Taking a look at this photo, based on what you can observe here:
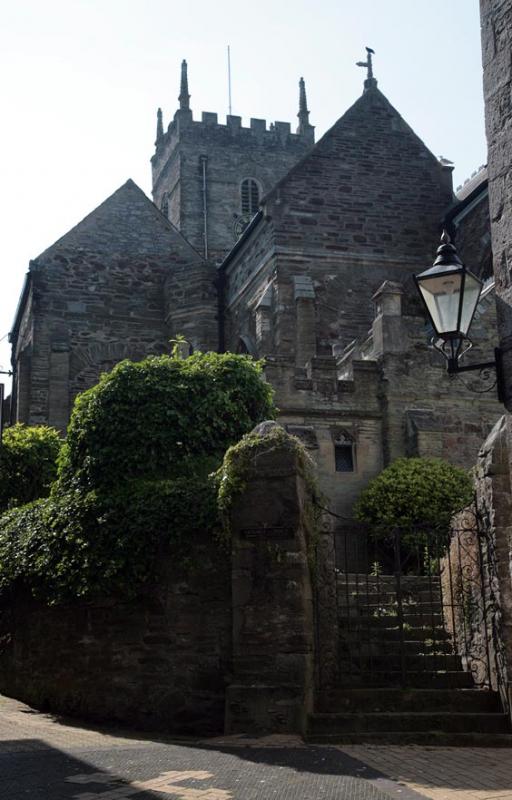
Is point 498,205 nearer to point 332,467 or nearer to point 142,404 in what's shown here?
point 142,404

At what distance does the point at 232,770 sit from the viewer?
26.8 feet

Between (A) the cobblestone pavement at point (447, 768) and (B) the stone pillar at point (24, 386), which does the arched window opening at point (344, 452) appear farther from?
(B) the stone pillar at point (24, 386)

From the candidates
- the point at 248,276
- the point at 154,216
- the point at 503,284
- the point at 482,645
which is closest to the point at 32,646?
the point at 482,645

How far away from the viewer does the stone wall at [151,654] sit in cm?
1059

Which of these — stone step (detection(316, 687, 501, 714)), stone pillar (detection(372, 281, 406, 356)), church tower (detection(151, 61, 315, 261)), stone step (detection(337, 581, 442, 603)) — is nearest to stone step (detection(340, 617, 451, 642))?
stone step (detection(337, 581, 442, 603))

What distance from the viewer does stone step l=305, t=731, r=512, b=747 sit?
959 cm

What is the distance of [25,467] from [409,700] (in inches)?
340

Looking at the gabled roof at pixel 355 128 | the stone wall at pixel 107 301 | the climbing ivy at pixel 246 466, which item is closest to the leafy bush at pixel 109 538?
the climbing ivy at pixel 246 466

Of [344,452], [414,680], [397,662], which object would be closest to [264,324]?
[344,452]

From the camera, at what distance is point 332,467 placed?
18.9m

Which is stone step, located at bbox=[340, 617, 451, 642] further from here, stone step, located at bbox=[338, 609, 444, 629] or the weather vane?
the weather vane

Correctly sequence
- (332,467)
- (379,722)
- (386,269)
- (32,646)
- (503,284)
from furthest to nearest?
(386,269), (332,467), (32,646), (379,722), (503,284)

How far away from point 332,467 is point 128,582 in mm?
8347

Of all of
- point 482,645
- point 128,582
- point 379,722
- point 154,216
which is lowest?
point 379,722
